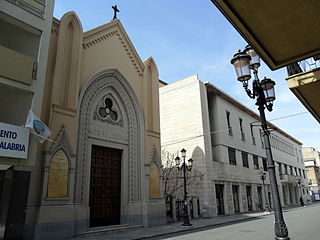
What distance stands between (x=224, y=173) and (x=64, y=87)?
17.5m

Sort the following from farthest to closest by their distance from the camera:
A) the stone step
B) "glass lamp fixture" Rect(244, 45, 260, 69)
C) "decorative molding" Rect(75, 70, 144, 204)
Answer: "decorative molding" Rect(75, 70, 144, 204) < the stone step < "glass lamp fixture" Rect(244, 45, 260, 69)

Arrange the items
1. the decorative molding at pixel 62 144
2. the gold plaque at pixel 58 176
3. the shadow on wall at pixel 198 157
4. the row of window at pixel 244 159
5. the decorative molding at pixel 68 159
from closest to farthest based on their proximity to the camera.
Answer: the decorative molding at pixel 68 159
the gold plaque at pixel 58 176
the decorative molding at pixel 62 144
the shadow on wall at pixel 198 157
the row of window at pixel 244 159

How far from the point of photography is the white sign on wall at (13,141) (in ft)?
29.1

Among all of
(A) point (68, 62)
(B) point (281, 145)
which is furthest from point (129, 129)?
(B) point (281, 145)

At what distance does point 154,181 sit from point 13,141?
897cm

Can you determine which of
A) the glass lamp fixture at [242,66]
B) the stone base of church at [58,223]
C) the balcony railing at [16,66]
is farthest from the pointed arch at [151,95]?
the glass lamp fixture at [242,66]

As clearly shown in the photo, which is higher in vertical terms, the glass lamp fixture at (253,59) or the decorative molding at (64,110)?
the decorative molding at (64,110)

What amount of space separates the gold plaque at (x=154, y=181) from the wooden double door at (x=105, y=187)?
6.61 ft

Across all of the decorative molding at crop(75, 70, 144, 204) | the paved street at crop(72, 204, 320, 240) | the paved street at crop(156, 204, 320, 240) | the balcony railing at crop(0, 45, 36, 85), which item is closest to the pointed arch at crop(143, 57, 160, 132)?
the decorative molding at crop(75, 70, 144, 204)

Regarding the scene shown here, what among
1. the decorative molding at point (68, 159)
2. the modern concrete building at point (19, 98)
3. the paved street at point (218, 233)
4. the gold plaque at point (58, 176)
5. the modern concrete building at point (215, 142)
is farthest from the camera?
the modern concrete building at point (215, 142)

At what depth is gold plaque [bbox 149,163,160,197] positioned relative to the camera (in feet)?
51.7

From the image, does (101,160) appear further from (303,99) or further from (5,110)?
(303,99)

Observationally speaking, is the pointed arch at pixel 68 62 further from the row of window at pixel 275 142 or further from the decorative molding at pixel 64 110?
the row of window at pixel 275 142

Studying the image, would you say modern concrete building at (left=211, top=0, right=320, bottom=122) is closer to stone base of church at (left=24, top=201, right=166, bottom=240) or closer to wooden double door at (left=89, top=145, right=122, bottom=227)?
stone base of church at (left=24, top=201, right=166, bottom=240)
